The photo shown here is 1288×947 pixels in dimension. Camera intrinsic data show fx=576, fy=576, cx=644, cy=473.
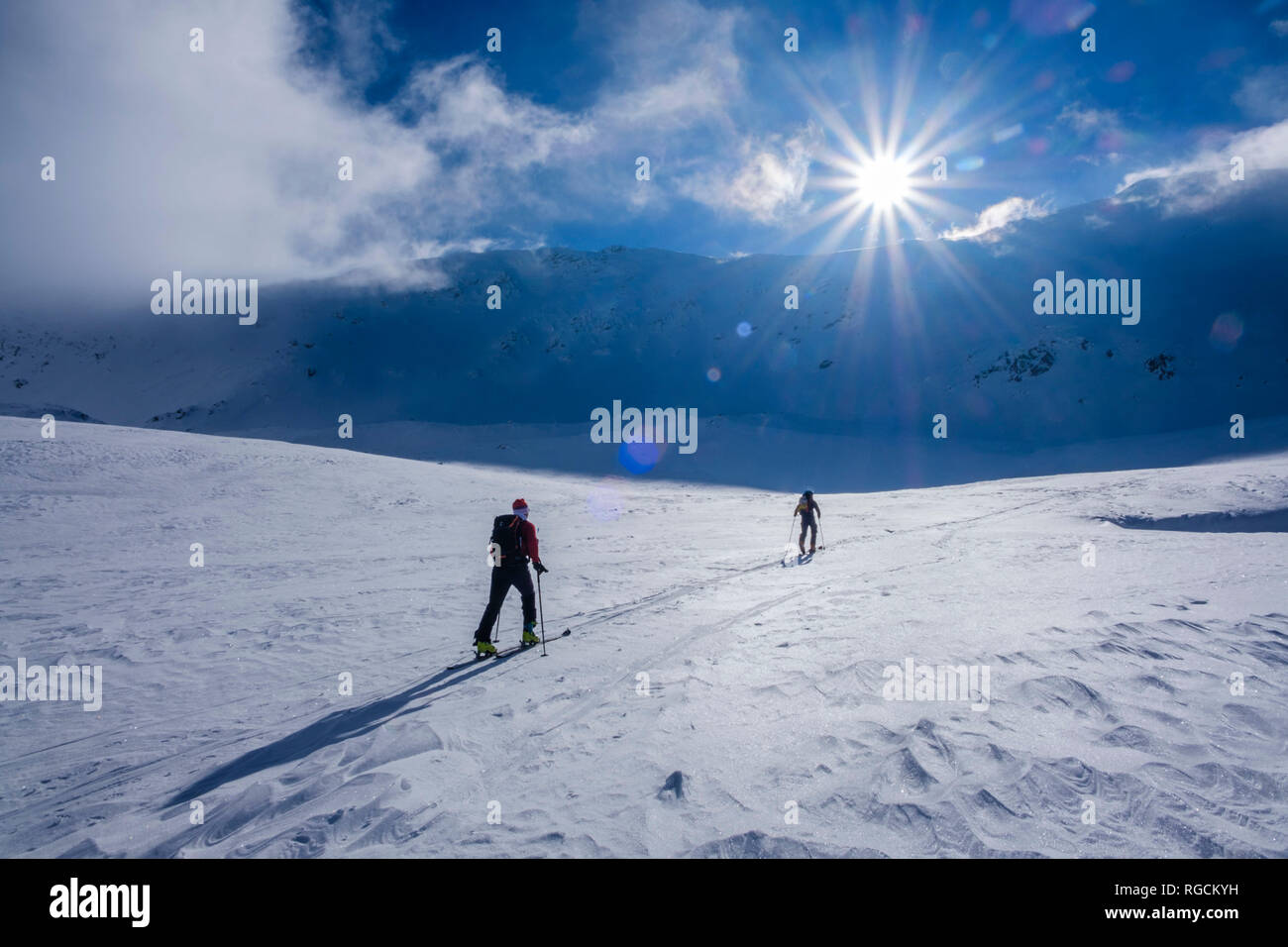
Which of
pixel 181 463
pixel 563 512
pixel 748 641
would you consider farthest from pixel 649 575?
pixel 181 463

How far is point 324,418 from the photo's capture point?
2906 inches

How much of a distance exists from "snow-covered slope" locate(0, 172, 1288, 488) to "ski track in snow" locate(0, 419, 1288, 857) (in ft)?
109

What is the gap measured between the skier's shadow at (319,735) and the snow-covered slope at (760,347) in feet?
125

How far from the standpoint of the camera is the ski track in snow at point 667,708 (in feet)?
Result: 11.8

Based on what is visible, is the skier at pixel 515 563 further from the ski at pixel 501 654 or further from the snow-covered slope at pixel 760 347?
the snow-covered slope at pixel 760 347

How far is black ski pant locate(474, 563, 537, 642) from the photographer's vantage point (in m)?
7.25

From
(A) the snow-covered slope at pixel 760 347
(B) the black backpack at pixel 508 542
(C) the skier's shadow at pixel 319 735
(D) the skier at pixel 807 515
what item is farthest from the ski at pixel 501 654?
(A) the snow-covered slope at pixel 760 347

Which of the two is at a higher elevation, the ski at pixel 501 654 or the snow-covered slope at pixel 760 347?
the snow-covered slope at pixel 760 347

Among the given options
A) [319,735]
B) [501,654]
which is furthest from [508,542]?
[319,735]

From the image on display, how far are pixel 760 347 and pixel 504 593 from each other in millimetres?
77630

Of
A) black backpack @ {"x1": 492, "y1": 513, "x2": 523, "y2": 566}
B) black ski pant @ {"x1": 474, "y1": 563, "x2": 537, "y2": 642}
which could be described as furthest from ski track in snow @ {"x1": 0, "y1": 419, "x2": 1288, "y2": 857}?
black backpack @ {"x1": 492, "y1": 513, "x2": 523, "y2": 566}
